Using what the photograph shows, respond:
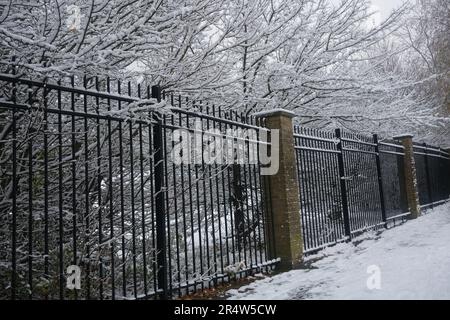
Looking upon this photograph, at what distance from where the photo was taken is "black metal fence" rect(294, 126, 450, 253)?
7.58 m

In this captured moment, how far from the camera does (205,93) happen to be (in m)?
6.41

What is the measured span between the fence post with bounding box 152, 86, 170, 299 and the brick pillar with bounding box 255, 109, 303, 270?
7.56 ft

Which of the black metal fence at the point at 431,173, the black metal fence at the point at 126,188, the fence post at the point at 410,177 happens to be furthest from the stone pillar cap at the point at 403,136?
the black metal fence at the point at 126,188

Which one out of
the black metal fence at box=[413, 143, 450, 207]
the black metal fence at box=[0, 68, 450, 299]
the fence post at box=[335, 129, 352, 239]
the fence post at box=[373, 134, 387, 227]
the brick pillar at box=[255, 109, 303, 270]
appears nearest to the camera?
the black metal fence at box=[0, 68, 450, 299]

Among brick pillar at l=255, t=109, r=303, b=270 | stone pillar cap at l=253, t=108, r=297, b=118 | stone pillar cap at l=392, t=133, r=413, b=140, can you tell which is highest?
stone pillar cap at l=392, t=133, r=413, b=140

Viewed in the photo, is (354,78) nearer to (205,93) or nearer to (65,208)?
(205,93)

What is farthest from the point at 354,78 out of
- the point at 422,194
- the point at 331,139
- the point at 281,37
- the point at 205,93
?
the point at 422,194

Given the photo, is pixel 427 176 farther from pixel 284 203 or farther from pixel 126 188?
pixel 126 188

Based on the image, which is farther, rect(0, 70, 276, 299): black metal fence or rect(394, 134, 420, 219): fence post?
rect(394, 134, 420, 219): fence post

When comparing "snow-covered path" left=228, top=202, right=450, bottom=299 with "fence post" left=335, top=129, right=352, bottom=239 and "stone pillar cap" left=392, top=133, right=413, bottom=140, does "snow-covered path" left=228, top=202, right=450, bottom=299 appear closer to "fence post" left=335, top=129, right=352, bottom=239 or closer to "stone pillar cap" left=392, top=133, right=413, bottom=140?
"fence post" left=335, top=129, right=352, bottom=239

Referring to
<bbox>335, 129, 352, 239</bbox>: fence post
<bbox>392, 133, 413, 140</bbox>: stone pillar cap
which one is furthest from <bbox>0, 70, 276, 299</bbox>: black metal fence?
<bbox>392, 133, 413, 140</bbox>: stone pillar cap

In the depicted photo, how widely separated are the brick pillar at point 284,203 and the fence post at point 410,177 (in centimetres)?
709

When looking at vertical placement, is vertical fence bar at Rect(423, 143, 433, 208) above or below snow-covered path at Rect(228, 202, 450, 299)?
above

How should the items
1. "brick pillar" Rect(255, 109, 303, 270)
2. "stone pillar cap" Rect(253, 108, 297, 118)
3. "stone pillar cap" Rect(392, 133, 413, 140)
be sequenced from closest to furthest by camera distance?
1. "brick pillar" Rect(255, 109, 303, 270)
2. "stone pillar cap" Rect(253, 108, 297, 118)
3. "stone pillar cap" Rect(392, 133, 413, 140)
